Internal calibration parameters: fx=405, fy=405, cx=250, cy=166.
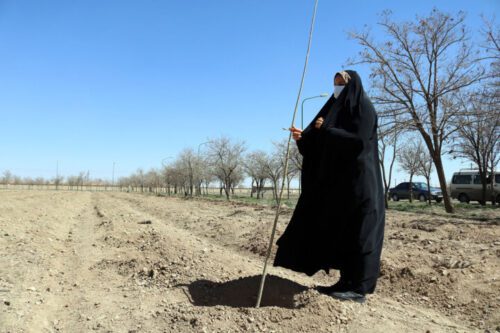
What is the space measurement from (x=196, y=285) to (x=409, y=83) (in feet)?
47.2

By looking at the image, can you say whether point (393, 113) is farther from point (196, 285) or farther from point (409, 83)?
point (196, 285)

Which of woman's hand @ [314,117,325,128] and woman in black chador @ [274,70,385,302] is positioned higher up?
woman's hand @ [314,117,325,128]

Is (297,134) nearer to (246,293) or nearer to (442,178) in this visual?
(246,293)

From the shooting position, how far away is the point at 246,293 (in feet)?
12.6

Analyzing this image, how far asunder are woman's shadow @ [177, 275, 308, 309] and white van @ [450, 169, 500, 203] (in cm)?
2467

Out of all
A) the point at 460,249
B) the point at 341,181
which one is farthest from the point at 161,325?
the point at 460,249

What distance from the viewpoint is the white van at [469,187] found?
2467cm

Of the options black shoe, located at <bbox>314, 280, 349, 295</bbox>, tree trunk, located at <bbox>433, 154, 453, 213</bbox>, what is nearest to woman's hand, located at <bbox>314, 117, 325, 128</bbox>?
black shoe, located at <bbox>314, 280, 349, 295</bbox>

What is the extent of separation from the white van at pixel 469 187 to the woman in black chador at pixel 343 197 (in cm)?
2445

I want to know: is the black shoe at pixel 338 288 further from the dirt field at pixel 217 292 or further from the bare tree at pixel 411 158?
the bare tree at pixel 411 158

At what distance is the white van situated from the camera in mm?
24672

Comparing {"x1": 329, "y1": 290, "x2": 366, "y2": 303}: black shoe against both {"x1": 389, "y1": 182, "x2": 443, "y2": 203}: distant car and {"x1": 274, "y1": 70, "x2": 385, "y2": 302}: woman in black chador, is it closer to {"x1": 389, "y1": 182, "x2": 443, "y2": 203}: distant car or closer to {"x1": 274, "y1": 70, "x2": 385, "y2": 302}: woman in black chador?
{"x1": 274, "y1": 70, "x2": 385, "y2": 302}: woman in black chador

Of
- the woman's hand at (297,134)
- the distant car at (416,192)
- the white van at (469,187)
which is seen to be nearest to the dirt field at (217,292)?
the woman's hand at (297,134)

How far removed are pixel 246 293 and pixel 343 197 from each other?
50.5 inches
